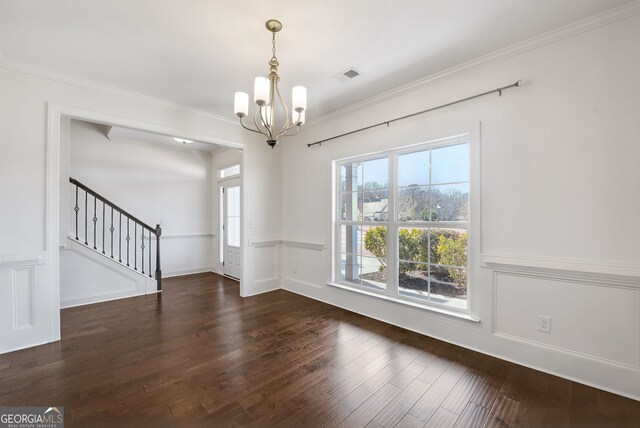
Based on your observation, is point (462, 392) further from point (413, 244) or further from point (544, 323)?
point (413, 244)

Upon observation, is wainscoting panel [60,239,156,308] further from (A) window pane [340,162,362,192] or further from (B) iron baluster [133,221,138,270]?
(A) window pane [340,162,362,192]

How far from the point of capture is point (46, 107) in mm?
2807

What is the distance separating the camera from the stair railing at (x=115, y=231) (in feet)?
15.2

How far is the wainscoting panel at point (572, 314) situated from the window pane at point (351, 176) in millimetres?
1981

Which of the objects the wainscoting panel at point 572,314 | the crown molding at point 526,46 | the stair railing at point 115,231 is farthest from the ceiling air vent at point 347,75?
the stair railing at point 115,231

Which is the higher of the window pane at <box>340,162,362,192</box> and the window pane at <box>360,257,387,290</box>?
the window pane at <box>340,162,362,192</box>

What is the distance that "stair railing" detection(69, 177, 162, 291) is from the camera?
183 inches

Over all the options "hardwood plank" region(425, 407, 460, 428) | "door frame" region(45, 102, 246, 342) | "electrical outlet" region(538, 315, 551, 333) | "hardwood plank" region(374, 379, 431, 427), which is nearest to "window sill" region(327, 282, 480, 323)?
"electrical outlet" region(538, 315, 551, 333)

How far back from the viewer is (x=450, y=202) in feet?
9.46

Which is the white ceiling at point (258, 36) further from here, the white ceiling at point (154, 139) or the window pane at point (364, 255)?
the white ceiling at point (154, 139)

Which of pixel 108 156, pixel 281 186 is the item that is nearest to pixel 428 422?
pixel 281 186

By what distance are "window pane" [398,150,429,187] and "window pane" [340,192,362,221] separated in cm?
69

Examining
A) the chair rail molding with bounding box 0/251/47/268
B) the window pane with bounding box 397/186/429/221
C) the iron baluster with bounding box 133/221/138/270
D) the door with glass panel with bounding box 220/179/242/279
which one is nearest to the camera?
the chair rail molding with bounding box 0/251/47/268

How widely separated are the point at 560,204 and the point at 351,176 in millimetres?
2301
